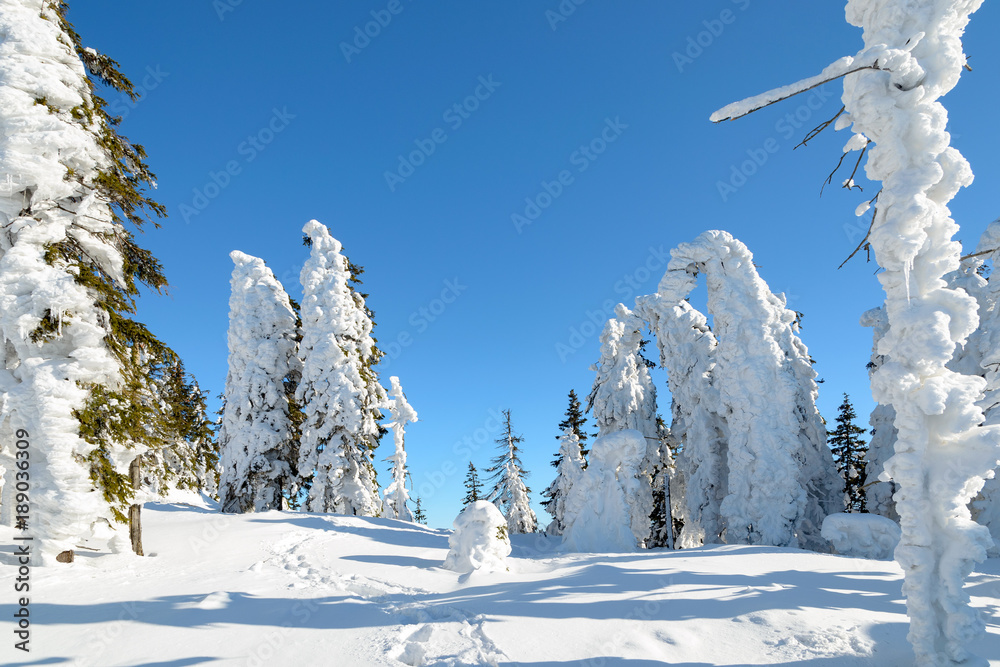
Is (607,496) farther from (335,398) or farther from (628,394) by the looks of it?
(335,398)

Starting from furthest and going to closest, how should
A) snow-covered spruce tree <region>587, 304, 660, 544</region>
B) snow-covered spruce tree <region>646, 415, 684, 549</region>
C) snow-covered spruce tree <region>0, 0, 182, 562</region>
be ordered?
snow-covered spruce tree <region>646, 415, 684, 549</region>, snow-covered spruce tree <region>587, 304, 660, 544</region>, snow-covered spruce tree <region>0, 0, 182, 562</region>

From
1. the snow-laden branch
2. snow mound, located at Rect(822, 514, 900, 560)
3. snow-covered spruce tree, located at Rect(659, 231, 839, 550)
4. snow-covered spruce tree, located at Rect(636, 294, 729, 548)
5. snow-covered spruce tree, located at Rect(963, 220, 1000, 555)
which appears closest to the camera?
the snow-laden branch

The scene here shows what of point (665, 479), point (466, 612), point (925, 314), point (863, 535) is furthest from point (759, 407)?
point (466, 612)

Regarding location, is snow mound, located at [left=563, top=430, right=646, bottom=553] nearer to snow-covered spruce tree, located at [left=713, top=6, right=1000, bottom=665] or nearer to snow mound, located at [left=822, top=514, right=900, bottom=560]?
snow mound, located at [left=822, top=514, right=900, bottom=560]

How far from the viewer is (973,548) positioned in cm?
498

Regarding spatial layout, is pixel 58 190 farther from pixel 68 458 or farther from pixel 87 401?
pixel 68 458

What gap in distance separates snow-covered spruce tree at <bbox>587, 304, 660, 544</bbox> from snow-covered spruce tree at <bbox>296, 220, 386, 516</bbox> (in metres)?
11.1

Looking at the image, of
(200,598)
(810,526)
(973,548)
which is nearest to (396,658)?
(200,598)

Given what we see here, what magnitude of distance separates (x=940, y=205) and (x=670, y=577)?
698cm

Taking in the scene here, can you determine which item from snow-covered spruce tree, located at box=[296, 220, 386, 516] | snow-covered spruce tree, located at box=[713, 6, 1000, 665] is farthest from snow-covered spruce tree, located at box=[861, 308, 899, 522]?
snow-covered spruce tree, located at box=[296, 220, 386, 516]

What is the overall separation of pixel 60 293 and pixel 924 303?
Answer: 14.1 m

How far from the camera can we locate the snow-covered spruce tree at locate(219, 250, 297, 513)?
67.0 ft

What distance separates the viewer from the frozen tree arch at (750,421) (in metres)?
16.0

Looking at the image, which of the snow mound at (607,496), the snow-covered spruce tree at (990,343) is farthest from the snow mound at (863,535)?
the snow mound at (607,496)
